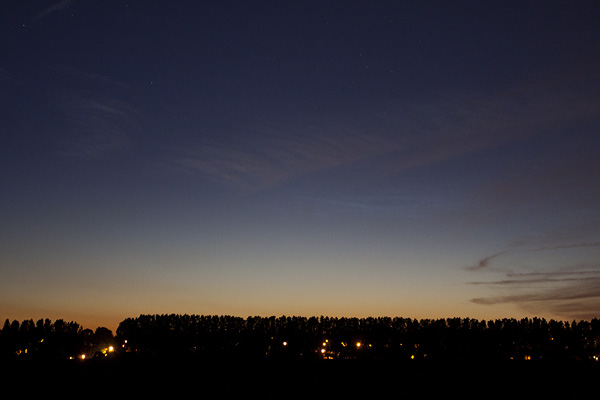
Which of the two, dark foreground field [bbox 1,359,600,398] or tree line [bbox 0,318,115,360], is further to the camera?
tree line [bbox 0,318,115,360]

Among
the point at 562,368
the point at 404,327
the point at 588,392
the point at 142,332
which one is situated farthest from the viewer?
the point at 142,332

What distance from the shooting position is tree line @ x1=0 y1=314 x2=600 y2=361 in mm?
124000

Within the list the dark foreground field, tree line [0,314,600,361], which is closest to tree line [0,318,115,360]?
tree line [0,314,600,361]

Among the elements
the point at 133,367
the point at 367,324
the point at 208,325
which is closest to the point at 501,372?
the point at 133,367

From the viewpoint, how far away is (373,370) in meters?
29.8

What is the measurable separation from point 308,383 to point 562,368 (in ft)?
63.1

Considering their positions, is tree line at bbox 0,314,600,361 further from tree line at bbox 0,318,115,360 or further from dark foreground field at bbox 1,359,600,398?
dark foreground field at bbox 1,359,600,398

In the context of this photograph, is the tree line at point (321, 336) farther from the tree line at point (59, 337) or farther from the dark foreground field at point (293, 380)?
the dark foreground field at point (293, 380)

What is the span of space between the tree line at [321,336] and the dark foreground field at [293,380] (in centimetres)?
8533

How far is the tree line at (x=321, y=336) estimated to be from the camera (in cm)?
12400

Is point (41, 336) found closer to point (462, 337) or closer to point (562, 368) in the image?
point (462, 337)

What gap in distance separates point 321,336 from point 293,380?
129 metres

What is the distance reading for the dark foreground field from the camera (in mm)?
22016

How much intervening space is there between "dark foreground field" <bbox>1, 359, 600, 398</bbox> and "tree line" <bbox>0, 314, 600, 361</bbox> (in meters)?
85.3
